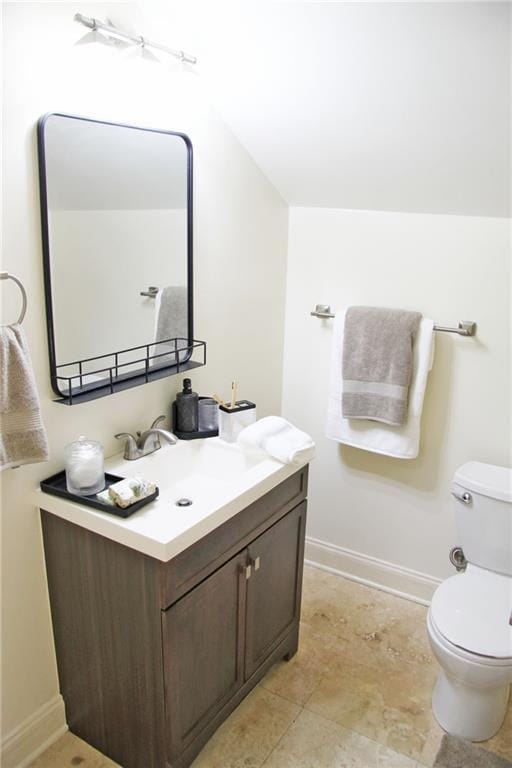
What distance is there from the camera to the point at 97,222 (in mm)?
1893

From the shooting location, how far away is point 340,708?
219 centimetres

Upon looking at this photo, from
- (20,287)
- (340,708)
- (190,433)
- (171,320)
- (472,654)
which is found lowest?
(340,708)

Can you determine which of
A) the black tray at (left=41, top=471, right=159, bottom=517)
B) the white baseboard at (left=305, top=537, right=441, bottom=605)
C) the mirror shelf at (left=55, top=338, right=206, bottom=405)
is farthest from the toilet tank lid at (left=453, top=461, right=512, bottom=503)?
the black tray at (left=41, top=471, right=159, bottom=517)

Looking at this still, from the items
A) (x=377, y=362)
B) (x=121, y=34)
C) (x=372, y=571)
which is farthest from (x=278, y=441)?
(x=121, y=34)

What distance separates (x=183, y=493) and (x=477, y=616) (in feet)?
3.43

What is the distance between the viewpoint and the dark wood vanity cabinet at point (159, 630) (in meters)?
1.72

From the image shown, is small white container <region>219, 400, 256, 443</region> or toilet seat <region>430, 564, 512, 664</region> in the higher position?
small white container <region>219, 400, 256, 443</region>

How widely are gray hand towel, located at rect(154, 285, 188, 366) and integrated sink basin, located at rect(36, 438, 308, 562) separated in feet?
1.06

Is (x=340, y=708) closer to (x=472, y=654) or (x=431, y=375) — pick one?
(x=472, y=654)

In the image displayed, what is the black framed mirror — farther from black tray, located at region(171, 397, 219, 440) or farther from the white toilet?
the white toilet

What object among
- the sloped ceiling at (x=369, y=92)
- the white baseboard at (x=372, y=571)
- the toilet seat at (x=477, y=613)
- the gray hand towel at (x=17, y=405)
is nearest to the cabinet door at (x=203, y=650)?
the gray hand towel at (x=17, y=405)

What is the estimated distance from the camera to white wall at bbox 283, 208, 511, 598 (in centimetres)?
238

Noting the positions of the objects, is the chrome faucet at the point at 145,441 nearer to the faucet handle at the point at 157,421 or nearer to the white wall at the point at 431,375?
the faucet handle at the point at 157,421

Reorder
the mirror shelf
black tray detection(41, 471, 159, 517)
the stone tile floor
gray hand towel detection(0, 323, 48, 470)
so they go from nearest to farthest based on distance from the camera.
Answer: gray hand towel detection(0, 323, 48, 470)
black tray detection(41, 471, 159, 517)
the mirror shelf
the stone tile floor
